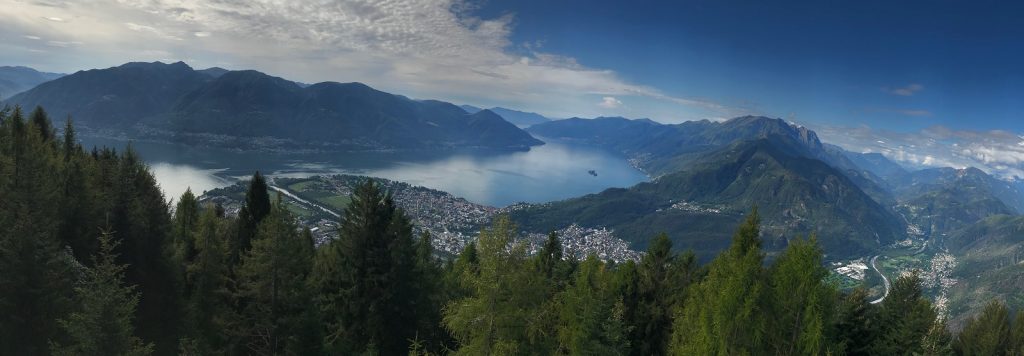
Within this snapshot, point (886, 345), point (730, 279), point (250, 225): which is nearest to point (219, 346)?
point (250, 225)

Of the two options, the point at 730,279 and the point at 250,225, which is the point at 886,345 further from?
the point at 250,225

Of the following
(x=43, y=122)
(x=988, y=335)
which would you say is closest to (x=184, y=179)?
(x=43, y=122)

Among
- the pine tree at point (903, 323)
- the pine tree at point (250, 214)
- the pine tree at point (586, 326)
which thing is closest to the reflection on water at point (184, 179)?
the pine tree at point (250, 214)

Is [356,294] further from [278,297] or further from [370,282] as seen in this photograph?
[278,297]

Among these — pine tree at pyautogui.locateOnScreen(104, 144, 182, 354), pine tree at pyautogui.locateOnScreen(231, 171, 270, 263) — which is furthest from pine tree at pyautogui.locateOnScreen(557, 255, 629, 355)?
pine tree at pyautogui.locateOnScreen(104, 144, 182, 354)

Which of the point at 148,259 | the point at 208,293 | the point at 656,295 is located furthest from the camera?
the point at 656,295
